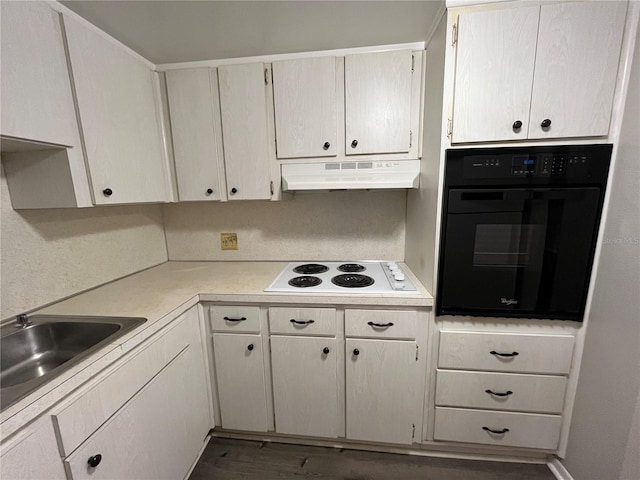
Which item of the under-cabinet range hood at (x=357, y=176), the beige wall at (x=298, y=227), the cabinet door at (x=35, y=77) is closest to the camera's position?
the cabinet door at (x=35, y=77)

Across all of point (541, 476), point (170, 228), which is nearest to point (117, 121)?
point (170, 228)

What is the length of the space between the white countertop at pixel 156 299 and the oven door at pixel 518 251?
21 cm

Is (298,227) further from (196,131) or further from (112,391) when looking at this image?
(112,391)

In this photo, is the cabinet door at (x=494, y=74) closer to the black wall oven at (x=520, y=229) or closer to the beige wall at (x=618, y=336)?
the black wall oven at (x=520, y=229)

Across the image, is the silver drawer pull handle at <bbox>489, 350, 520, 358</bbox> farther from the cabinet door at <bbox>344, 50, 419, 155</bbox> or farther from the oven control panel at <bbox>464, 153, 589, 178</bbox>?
the cabinet door at <bbox>344, 50, 419, 155</bbox>

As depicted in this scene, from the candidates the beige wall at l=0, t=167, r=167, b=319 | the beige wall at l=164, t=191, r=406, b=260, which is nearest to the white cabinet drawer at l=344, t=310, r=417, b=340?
the beige wall at l=164, t=191, r=406, b=260

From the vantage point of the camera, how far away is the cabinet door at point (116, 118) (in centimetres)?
109

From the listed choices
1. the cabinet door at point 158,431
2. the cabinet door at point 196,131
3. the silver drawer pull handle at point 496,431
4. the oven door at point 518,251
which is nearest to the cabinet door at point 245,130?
the cabinet door at point 196,131

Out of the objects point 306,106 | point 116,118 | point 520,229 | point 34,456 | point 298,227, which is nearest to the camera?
point 34,456

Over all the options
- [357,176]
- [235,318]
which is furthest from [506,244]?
[235,318]

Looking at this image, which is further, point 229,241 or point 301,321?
point 229,241

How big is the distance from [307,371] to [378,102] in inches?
59.2

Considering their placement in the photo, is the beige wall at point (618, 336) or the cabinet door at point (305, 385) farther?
the cabinet door at point (305, 385)

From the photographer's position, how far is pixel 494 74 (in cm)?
106
